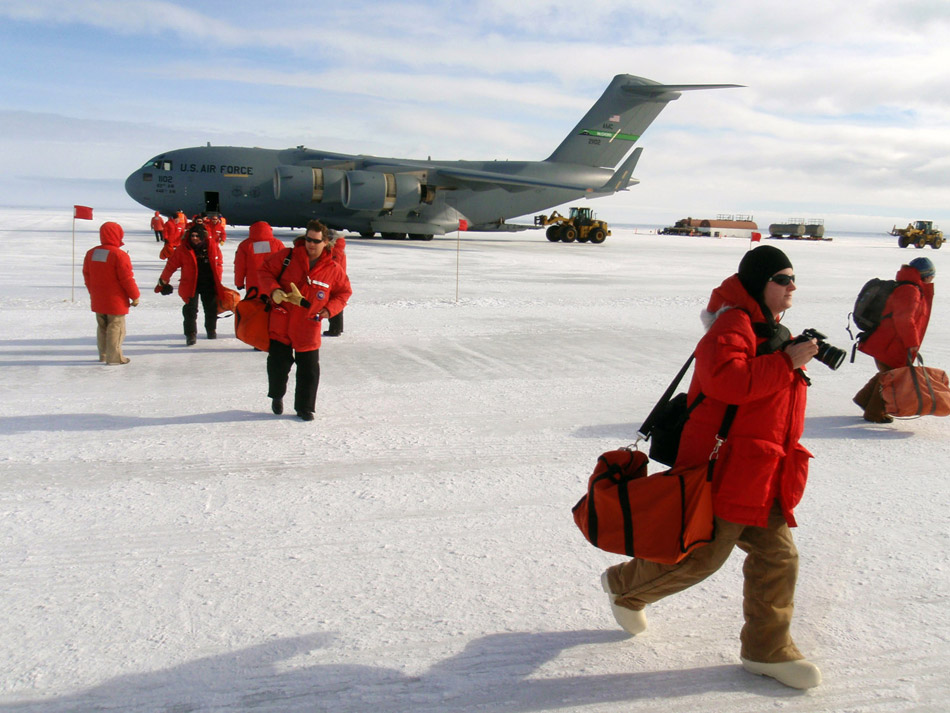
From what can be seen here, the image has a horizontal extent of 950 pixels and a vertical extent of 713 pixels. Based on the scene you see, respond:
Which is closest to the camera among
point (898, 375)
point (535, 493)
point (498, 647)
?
point (498, 647)

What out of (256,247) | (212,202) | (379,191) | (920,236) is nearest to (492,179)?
(379,191)

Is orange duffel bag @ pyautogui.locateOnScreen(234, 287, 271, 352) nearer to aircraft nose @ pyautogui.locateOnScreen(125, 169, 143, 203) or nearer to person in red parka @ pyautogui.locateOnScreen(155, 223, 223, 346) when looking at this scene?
person in red parka @ pyautogui.locateOnScreen(155, 223, 223, 346)

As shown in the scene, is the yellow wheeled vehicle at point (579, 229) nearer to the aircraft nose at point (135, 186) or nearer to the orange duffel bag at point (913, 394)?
the aircraft nose at point (135, 186)

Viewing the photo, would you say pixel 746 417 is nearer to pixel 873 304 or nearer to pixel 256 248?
pixel 873 304

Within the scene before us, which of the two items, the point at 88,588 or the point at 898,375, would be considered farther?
the point at 898,375

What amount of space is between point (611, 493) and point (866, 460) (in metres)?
3.65

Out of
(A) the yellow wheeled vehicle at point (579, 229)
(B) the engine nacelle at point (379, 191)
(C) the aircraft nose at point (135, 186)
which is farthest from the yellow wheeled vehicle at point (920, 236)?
(C) the aircraft nose at point (135, 186)

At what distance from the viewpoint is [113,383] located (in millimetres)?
7160

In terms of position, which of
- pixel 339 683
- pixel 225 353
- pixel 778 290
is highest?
pixel 778 290

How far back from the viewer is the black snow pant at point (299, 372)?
6.02 m

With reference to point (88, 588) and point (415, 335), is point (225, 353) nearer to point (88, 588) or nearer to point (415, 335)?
point (415, 335)

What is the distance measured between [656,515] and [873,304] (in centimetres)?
461

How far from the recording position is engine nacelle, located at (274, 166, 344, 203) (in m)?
26.1

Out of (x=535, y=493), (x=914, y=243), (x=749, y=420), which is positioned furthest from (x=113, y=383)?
(x=914, y=243)
